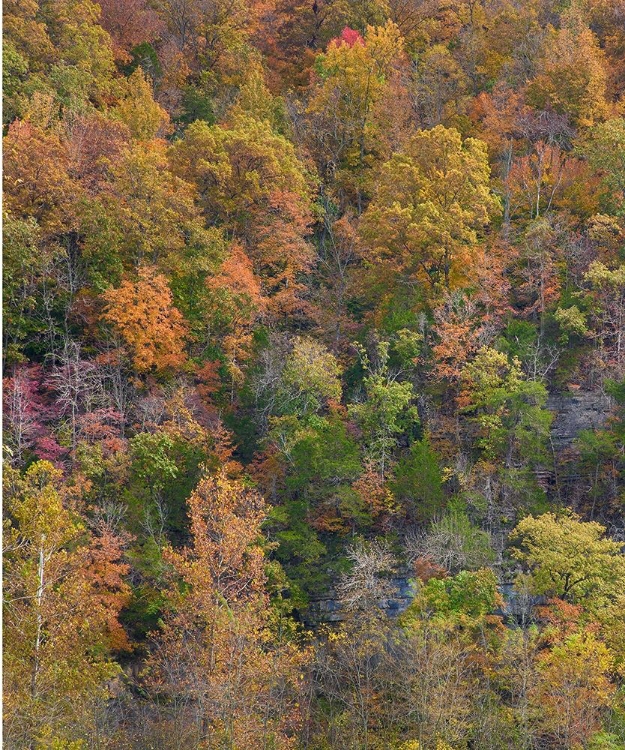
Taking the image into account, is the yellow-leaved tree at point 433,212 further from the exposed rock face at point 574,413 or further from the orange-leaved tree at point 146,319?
the orange-leaved tree at point 146,319

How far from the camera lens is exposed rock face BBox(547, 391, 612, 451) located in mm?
35906

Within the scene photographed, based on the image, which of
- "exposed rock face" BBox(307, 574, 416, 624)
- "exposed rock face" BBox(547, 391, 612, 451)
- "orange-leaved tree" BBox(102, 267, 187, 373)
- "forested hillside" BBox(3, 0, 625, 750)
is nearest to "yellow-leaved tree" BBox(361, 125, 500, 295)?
"forested hillside" BBox(3, 0, 625, 750)

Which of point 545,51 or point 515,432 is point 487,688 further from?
point 545,51

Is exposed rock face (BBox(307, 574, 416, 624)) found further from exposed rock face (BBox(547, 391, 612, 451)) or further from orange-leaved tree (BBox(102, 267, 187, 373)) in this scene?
orange-leaved tree (BBox(102, 267, 187, 373))

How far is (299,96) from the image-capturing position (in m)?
55.0

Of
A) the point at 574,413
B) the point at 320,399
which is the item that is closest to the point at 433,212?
the point at 320,399

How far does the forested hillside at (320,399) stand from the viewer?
84.6ft

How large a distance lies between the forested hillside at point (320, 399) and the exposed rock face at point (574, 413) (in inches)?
5.4

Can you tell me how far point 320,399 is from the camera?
3638 cm

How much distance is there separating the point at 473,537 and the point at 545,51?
2635cm

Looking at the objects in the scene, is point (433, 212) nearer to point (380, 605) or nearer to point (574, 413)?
point (574, 413)

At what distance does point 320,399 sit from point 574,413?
28.3 feet

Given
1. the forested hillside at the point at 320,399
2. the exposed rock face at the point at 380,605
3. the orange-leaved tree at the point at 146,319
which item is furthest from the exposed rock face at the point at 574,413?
the orange-leaved tree at the point at 146,319

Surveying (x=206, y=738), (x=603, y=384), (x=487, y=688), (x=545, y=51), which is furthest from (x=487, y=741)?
(x=545, y=51)
